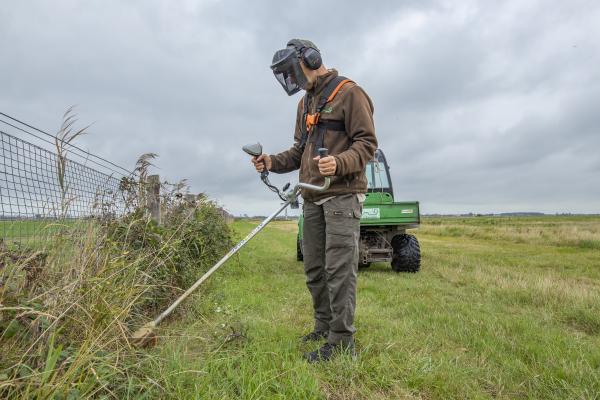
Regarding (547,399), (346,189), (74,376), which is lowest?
(547,399)

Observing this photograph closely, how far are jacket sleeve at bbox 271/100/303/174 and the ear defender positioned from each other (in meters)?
0.49

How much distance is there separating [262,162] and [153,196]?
2148 millimetres

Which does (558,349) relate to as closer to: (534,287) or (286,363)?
(286,363)

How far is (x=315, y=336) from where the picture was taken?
329 cm

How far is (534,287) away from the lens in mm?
5891

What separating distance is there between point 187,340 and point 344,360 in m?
1.08

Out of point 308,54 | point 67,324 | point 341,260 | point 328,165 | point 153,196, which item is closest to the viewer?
point 67,324

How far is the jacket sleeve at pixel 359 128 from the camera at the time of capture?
2.81 m

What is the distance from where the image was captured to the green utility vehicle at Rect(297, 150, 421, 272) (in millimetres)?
7809

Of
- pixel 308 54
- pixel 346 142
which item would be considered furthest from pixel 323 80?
pixel 346 142

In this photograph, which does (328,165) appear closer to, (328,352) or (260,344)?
(328,352)

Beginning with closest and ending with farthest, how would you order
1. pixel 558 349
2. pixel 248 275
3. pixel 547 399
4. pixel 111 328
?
pixel 111 328
pixel 547 399
pixel 558 349
pixel 248 275

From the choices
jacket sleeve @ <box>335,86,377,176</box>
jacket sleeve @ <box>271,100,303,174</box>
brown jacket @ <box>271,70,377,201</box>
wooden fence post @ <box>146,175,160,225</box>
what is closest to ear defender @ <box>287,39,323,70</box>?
brown jacket @ <box>271,70,377,201</box>

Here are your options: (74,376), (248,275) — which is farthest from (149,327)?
(248,275)
